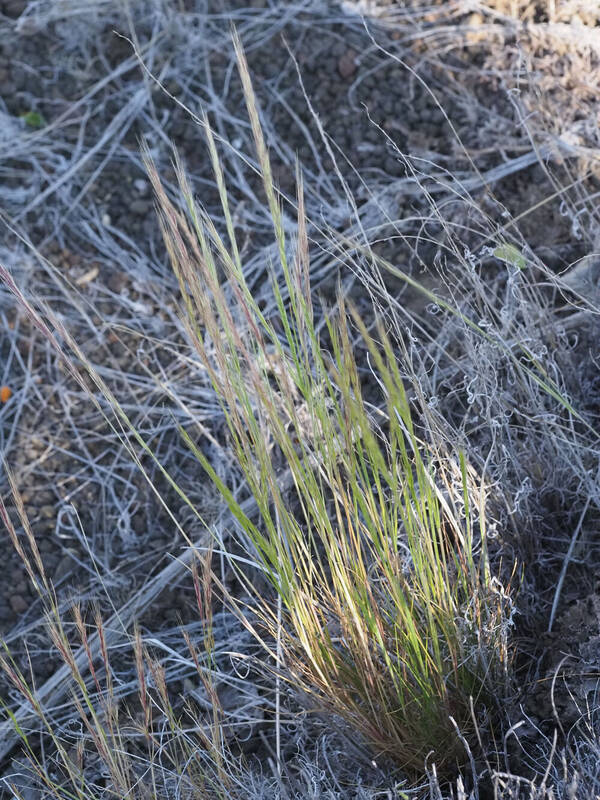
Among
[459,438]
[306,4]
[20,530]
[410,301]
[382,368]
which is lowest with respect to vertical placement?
[20,530]

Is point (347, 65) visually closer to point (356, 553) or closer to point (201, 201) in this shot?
point (201, 201)

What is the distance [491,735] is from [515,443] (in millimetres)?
527

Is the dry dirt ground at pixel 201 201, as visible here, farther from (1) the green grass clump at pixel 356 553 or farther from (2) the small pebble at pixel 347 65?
(1) the green grass clump at pixel 356 553

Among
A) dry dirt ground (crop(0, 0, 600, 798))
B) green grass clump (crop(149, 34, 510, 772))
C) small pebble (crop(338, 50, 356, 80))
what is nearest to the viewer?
green grass clump (crop(149, 34, 510, 772))

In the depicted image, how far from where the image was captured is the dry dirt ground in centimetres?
181

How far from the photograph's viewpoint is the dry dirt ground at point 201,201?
1806 millimetres

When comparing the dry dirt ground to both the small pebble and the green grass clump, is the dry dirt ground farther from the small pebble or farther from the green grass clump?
the green grass clump

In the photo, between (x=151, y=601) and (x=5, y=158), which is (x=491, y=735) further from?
(x=5, y=158)

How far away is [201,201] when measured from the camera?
2395 millimetres

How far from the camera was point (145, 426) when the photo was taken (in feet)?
7.04

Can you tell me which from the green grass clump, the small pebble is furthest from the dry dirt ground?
the green grass clump

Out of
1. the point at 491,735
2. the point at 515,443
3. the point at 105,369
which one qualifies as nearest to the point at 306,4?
the point at 105,369

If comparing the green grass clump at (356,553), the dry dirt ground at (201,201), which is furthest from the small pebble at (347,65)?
the green grass clump at (356,553)

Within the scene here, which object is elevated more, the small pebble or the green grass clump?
the small pebble
